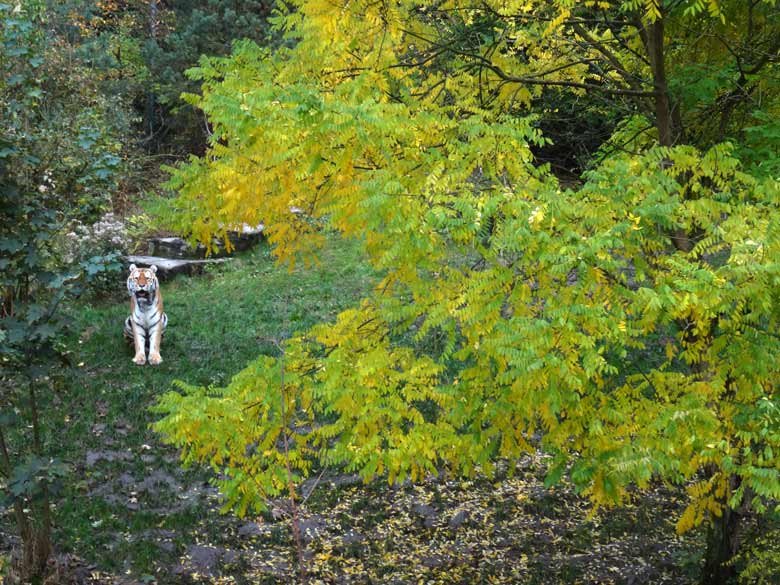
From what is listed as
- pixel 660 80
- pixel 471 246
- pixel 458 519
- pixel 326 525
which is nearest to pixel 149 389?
pixel 326 525

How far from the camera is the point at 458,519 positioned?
8570 mm

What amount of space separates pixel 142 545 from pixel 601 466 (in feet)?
16.3

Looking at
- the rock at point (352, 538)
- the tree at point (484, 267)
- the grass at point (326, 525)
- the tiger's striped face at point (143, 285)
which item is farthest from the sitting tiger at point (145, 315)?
the tree at point (484, 267)

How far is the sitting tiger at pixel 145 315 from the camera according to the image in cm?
1144

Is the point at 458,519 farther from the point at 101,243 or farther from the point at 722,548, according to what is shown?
the point at 101,243

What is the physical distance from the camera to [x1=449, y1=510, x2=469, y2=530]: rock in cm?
846

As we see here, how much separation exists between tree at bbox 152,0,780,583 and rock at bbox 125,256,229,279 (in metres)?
9.77

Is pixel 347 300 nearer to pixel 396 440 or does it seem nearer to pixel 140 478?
pixel 140 478

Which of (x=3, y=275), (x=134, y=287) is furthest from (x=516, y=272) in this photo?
(x=134, y=287)

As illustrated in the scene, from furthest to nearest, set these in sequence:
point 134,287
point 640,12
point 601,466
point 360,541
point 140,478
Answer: point 134,287 → point 140,478 → point 360,541 → point 640,12 → point 601,466

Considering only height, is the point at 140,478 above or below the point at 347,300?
below

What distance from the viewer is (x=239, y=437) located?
518cm

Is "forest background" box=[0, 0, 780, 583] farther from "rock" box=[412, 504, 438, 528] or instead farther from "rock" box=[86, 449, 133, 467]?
"rock" box=[412, 504, 438, 528]

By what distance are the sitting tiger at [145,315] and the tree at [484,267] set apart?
17.3 feet
